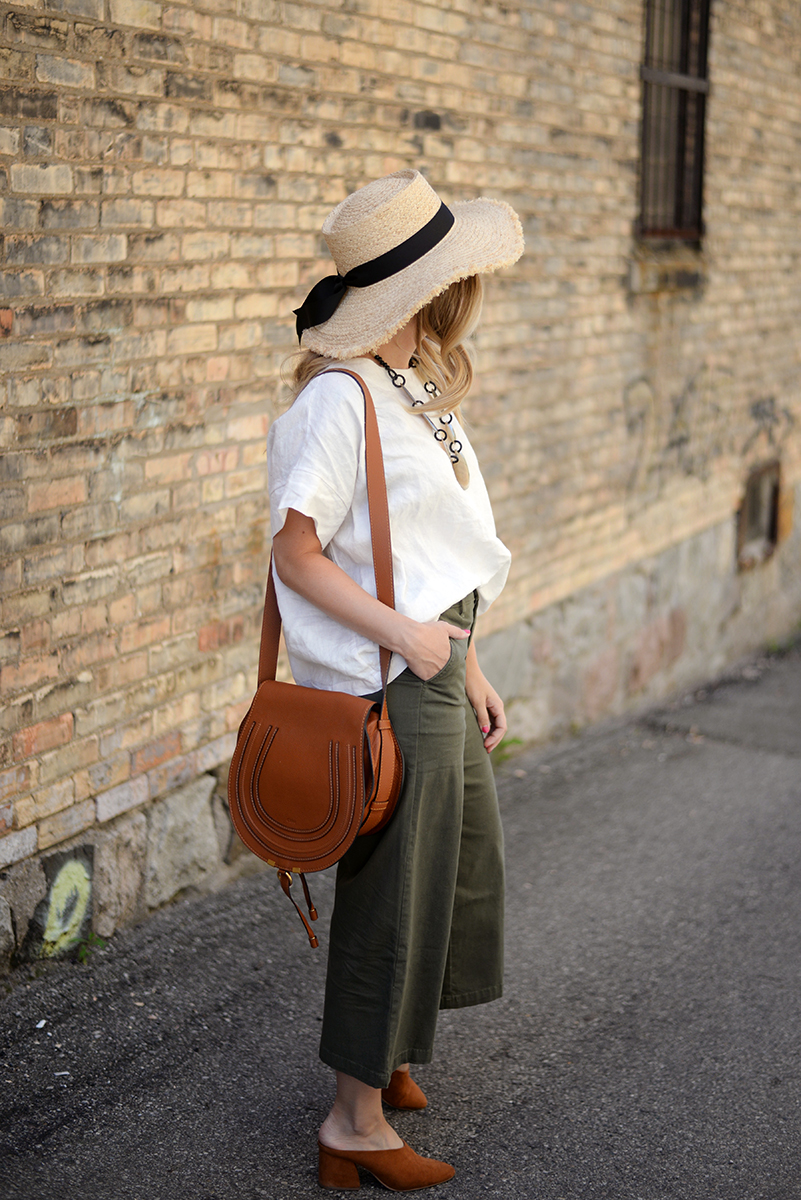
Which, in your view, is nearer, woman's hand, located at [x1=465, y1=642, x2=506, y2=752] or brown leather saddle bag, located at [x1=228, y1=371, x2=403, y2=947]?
brown leather saddle bag, located at [x1=228, y1=371, x2=403, y2=947]

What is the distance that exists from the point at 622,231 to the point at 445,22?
1523 millimetres

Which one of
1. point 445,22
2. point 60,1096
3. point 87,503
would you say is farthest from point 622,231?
point 60,1096

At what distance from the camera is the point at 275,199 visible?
342 cm

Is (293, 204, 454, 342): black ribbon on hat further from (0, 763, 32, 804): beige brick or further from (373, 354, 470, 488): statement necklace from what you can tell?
(0, 763, 32, 804): beige brick

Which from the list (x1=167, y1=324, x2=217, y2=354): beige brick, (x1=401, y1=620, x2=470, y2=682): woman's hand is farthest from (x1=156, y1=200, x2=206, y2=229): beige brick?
(x1=401, y1=620, x2=470, y2=682): woman's hand

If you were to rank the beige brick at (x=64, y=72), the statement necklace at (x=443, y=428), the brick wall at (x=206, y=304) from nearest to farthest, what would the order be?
1. the statement necklace at (x=443, y=428)
2. the beige brick at (x=64, y=72)
3. the brick wall at (x=206, y=304)

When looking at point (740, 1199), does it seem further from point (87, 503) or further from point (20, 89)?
point (20, 89)

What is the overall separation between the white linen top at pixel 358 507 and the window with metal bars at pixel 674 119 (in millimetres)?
3766

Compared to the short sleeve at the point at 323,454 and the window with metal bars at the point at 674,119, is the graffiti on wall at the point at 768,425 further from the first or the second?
the short sleeve at the point at 323,454

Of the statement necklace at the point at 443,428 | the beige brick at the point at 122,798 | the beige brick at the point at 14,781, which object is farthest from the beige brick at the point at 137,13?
the beige brick at the point at 122,798

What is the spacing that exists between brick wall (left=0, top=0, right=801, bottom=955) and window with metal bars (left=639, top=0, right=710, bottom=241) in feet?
1.07

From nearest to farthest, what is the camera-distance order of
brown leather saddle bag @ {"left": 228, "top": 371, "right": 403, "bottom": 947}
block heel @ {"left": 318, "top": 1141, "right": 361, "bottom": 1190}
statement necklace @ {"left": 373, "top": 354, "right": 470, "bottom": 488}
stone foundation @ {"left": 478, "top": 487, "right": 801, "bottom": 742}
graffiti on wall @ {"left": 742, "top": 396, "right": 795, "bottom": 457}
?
brown leather saddle bag @ {"left": 228, "top": 371, "right": 403, "bottom": 947}, statement necklace @ {"left": 373, "top": 354, "right": 470, "bottom": 488}, block heel @ {"left": 318, "top": 1141, "right": 361, "bottom": 1190}, stone foundation @ {"left": 478, "top": 487, "right": 801, "bottom": 742}, graffiti on wall @ {"left": 742, "top": 396, "right": 795, "bottom": 457}

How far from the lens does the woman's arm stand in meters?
2.08

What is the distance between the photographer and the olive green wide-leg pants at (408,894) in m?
2.16
